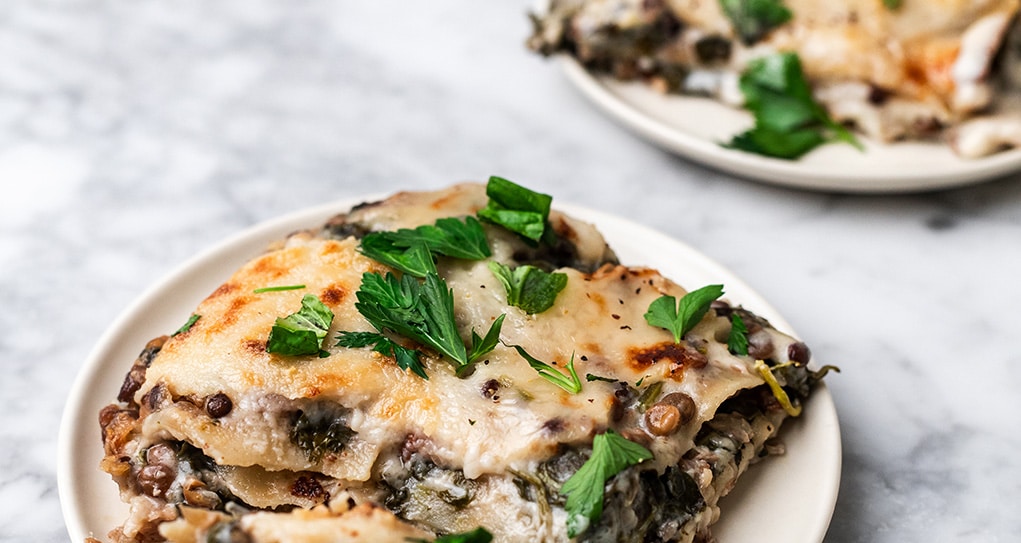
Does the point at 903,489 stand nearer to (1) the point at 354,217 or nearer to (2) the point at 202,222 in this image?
(1) the point at 354,217

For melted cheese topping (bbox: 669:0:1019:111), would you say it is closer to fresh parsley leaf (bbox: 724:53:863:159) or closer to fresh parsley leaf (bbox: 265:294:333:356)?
fresh parsley leaf (bbox: 724:53:863:159)

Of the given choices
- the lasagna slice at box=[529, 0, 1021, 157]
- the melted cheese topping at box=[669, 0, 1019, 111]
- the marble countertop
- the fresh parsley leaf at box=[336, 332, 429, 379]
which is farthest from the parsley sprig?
the melted cheese topping at box=[669, 0, 1019, 111]

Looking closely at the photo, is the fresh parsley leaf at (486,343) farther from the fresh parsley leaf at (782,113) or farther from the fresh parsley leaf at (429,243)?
the fresh parsley leaf at (782,113)

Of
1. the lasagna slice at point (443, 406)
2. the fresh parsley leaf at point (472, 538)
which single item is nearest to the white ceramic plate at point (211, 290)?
the lasagna slice at point (443, 406)

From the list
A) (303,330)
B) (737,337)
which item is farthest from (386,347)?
(737,337)

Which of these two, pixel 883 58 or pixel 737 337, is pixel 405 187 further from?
pixel 737 337
